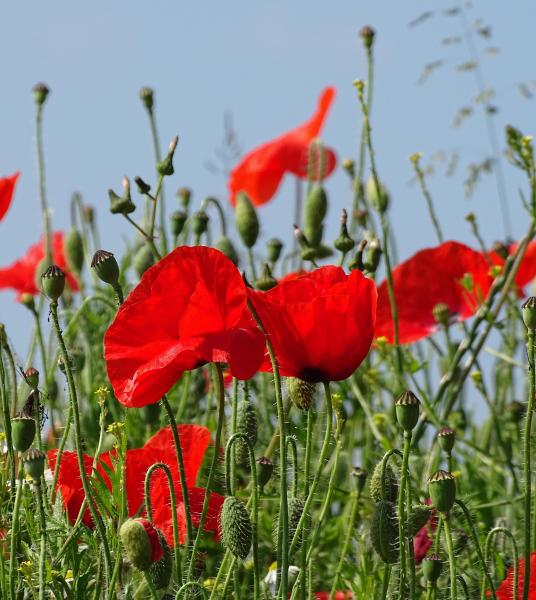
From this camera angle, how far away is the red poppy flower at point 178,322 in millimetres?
→ 1576

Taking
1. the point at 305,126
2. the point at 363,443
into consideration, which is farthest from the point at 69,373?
the point at 305,126

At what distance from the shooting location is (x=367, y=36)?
265 centimetres

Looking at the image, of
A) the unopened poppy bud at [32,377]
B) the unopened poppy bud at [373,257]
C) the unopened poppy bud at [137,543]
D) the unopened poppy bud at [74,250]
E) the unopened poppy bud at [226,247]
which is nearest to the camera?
the unopened poppy bud at [137,543]

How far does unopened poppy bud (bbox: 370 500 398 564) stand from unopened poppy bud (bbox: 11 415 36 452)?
1.31 feet

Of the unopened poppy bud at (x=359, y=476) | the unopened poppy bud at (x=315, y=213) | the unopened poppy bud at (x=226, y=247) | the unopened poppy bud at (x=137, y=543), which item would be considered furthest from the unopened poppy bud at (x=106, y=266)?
the unopened poppy bud at (x=315, y=213)

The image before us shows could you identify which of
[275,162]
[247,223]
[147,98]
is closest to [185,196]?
[275,162]

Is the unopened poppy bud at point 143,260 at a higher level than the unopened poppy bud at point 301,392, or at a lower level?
higher

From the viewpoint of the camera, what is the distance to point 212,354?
62.2 inches

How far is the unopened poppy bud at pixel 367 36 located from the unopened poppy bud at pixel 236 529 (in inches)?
51.7

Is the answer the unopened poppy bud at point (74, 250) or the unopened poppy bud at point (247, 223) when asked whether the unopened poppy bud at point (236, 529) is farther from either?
the unopened poppy bud at point (74, 250)

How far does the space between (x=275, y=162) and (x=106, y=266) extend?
180 cm

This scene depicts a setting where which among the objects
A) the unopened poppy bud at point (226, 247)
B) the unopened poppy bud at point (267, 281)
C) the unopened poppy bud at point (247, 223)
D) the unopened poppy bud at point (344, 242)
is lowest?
the unopened poppy bud at point (267, 281)

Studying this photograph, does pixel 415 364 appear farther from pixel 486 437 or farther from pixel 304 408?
pixel 304 408

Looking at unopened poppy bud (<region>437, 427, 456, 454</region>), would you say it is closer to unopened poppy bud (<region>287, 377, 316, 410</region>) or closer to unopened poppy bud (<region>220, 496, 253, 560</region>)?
unopened poppy bud (<region>287, 377, 316, 410</region>)
